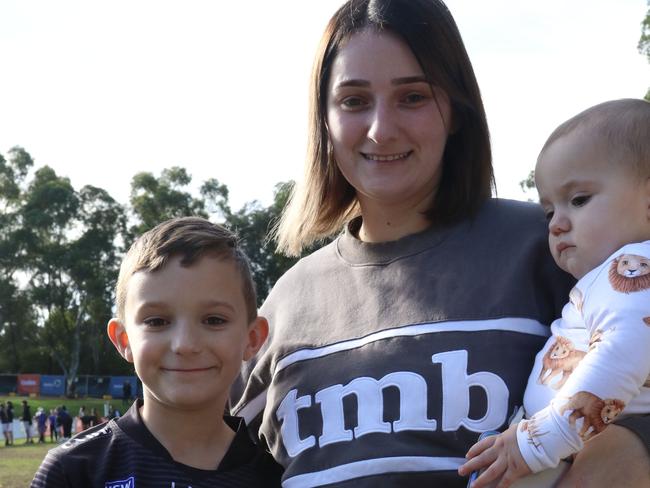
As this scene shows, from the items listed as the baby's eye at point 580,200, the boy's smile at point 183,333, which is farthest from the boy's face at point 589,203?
the boy's smile at point 183,333

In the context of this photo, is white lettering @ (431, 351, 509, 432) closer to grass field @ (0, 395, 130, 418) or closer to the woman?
the woman

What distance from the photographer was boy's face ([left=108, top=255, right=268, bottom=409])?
2.88 metres

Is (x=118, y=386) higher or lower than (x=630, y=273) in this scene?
lower

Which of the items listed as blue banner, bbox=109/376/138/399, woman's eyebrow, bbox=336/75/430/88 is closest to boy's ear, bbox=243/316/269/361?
woman's eyebrow, bbox=336/75/430/88

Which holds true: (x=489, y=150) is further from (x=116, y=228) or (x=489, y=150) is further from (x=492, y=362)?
(x=116, y=228)

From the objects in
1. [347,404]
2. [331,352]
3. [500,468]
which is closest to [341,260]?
[331,352]

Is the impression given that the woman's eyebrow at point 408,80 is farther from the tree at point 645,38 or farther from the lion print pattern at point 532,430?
the tree at point 645,38

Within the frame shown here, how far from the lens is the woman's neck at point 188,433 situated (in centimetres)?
292

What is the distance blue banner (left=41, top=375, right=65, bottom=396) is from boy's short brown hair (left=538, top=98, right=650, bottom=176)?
1983 inches

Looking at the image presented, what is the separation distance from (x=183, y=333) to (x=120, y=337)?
0.37 metres

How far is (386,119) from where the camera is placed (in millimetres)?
2875

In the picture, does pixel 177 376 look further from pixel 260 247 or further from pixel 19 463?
pixel 260 247

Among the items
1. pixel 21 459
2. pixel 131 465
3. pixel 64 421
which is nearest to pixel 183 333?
pixel 131 465

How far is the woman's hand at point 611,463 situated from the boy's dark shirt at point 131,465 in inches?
44.7
